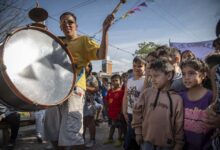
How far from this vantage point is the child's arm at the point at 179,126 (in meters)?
2.41

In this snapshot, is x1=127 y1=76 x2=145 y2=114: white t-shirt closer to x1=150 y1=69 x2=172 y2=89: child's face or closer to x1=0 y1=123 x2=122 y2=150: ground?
x1=150 y1=69 x2=172 y2=89: child's face

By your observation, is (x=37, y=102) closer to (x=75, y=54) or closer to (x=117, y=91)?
(x=75, y=54)

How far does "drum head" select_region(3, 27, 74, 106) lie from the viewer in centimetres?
224

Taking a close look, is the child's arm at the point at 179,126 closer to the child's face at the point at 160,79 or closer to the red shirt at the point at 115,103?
the child's face at the point at 160,79

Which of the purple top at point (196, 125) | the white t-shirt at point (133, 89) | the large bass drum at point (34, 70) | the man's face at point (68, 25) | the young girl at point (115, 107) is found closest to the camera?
the large bass drum at point (34, 70)

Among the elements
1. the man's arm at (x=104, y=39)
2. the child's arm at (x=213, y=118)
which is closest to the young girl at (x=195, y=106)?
the child's arm at (x=213, y=118)

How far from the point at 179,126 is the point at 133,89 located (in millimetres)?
1474

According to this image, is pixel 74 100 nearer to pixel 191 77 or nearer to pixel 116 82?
pixel 191 77

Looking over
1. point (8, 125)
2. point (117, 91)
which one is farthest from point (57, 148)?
→ point (117, 91)

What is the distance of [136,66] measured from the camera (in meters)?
3.85

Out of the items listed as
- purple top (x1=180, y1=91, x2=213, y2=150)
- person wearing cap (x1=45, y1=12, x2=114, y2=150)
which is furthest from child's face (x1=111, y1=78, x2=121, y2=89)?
purple top (x1=180, y1=91, x2=213, y2=150)

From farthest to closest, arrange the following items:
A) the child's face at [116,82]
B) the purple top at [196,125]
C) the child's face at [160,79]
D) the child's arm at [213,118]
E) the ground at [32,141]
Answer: the child's face at [116,82] → the ground at [32,141] → the child's face at [160,79] → the purple top at [196,125] → the child's arm at [213,118]

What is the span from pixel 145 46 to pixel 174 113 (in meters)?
33.6

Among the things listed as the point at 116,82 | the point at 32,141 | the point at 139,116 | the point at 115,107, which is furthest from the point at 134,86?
the point at 32,141
